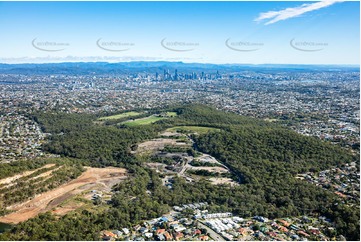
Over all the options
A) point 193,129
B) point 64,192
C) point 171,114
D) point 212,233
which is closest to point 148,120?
point 171,114

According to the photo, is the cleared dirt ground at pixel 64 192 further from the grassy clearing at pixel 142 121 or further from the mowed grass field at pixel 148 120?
the grassy clearing at pixel 142 121

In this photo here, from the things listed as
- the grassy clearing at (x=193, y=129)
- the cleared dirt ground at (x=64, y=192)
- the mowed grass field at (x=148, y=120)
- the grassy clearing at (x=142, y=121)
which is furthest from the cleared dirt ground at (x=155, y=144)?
the grassy clearing at (x=142, y=121)

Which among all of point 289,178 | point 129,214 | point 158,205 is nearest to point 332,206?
point 289,178

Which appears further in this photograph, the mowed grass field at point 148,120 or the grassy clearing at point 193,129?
the mowed grass field at point 148,120

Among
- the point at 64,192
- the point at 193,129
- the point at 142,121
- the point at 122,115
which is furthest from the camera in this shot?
the point at 122,115

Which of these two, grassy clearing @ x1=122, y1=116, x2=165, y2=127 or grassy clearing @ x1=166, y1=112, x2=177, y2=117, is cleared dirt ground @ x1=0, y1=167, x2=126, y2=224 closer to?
grassy clearing @ x1=122, y1=116, x2=165, y2=127

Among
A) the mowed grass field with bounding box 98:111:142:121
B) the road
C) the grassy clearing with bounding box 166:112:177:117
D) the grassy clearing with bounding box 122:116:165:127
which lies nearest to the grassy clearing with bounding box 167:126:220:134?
the grassy clearing with bounding box 122:116:165:127

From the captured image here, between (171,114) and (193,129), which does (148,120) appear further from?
(193,129)

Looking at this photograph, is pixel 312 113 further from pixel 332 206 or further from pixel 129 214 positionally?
pixel 129 214
